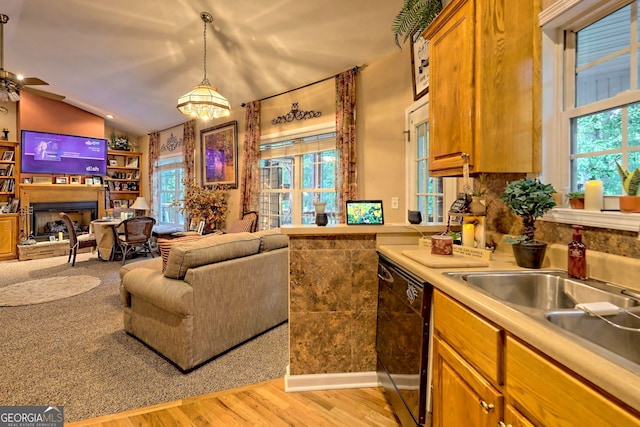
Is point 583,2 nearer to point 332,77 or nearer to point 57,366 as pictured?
point 332,77

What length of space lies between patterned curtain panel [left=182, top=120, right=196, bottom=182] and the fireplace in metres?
2.52

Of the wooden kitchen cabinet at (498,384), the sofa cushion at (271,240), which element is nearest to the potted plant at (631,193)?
the wooden kitchen cabinet at (498,384)

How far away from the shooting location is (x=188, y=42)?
13.2ft

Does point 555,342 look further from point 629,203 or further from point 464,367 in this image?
point 629,203

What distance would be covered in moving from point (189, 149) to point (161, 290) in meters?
5.14

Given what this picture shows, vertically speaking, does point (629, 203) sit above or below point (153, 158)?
below

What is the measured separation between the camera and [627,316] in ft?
3.04

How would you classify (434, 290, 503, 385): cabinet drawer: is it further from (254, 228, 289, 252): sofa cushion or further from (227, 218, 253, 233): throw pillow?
(227, 218, 253, 233): throw pillow

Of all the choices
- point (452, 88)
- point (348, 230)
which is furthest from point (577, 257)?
point (348, 230)

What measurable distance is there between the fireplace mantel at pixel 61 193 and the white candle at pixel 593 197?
860 cm

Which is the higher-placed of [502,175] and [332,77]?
[332,77]

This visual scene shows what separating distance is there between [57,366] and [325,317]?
2106 millimetres

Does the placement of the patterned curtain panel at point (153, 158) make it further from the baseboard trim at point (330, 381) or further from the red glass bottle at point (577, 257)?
the red glass bottle at point (577, 257)

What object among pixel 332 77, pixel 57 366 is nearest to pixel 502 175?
pixel 332 77
